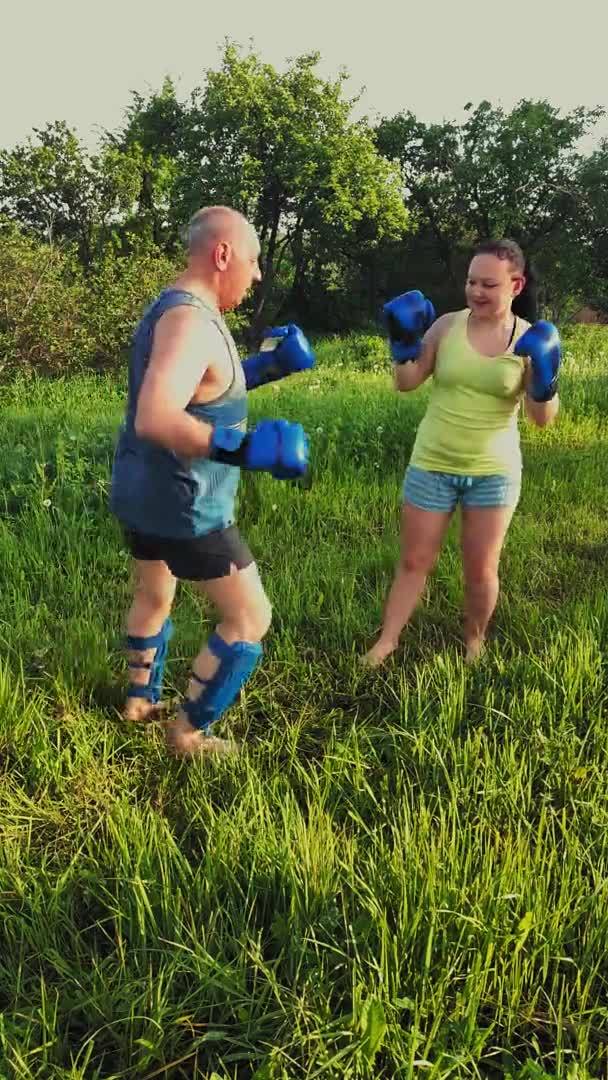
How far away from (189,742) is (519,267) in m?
1.93

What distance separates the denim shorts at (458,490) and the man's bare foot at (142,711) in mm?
1203

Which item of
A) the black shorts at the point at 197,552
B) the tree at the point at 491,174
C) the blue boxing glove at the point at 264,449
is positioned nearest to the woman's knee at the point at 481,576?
the black shorts at the point at 197,552

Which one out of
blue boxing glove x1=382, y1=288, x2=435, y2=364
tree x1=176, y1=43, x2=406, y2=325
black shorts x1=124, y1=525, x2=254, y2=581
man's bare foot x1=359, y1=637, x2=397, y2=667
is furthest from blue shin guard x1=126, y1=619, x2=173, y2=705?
tree x1=176, y1=43, x2=406, y2=325

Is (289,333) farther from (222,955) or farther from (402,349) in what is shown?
(222,955)

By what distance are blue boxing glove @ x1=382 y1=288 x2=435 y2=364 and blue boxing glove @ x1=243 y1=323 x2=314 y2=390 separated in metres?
0.42

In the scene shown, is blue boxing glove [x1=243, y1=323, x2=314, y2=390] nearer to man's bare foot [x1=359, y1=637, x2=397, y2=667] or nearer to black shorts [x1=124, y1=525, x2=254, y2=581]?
black shorts [x1=124, y1=525, x2=254, y2=581]

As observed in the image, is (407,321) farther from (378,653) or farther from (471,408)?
(378,653)

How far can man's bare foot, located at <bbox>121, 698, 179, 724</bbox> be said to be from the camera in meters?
2.41

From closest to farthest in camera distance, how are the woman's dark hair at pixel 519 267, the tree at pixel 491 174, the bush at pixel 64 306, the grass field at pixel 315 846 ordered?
the grass field at pixel 315 846 → the woman's dark hair at pixel 519 267 → the bush at pixel 64 306 → the tree at pixel 491 174

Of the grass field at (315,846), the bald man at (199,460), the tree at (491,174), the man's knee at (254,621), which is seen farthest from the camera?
the tree at (491,174)

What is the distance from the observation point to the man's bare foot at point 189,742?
7.36 ft

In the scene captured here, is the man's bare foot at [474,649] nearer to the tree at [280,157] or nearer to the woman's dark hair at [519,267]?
the woman's dark hair at [519,267]

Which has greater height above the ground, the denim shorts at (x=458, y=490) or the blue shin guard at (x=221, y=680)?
the denim shorts at (x=458, y=490)

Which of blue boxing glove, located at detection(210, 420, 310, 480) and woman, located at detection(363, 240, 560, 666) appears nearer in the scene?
blue boxing glove, located at detection(210, 420, 310, 480)
